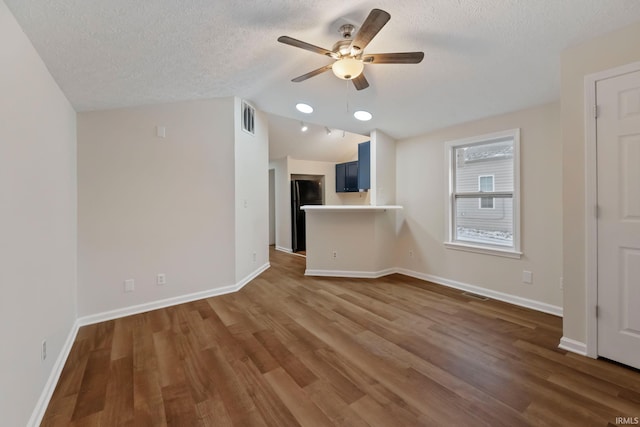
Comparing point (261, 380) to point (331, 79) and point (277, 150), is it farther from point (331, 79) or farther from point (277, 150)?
point (277, 150)

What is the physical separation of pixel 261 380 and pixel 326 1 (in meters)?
2.63

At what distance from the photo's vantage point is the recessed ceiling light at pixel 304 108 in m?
3.78

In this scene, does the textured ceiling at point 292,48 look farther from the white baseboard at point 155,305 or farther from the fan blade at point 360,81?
the white baseboard at point 155,305

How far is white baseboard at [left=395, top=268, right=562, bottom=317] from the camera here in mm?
2928

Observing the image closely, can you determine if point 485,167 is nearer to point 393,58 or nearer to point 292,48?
point 393,58

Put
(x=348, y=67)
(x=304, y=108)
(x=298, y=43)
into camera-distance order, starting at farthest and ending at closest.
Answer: (x=304, y=108) < (x=348, y=67) < (x=298, y=43)

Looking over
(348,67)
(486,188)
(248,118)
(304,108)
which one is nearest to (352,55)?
(348,67)

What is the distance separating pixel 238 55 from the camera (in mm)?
2408

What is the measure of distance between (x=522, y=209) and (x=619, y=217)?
1.22 meters

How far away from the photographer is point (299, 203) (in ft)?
21.7

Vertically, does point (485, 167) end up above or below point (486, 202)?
above

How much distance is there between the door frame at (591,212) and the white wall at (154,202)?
3495mm

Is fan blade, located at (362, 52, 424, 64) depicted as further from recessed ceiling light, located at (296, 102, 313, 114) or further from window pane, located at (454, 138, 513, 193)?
window pane, located at (454, 138, 513, 193)

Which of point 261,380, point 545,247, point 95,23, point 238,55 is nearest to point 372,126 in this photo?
point 238,55
